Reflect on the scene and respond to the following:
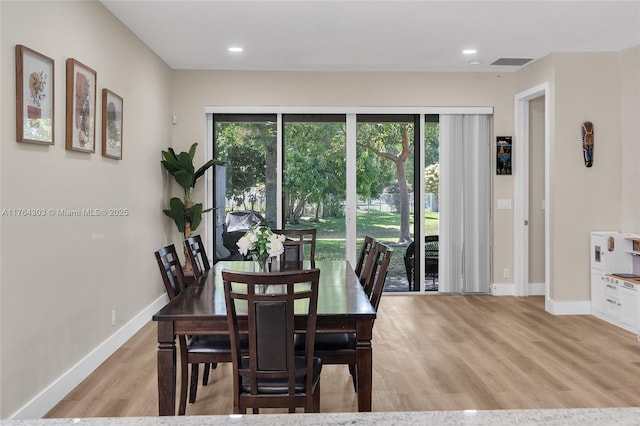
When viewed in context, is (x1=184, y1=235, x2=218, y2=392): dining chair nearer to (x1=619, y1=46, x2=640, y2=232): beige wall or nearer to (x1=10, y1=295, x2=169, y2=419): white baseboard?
(x1=10, y1=295, x2=169, y2=419): white baseboard

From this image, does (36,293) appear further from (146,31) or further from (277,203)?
(277,203)

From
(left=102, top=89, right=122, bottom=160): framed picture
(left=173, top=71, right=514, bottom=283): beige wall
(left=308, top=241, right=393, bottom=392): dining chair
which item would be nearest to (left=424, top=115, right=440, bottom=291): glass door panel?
(left=173, top=71, right=514, bottom=283): beige wall

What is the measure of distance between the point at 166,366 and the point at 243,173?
4051 mm

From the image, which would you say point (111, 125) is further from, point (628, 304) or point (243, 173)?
point (628, 304)

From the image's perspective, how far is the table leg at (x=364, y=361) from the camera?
233 cm

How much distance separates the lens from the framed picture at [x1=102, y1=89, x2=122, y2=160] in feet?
12.4

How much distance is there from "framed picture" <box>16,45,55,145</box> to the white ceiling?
1.16 m

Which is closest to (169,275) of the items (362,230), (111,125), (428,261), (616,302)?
→ (111,125)

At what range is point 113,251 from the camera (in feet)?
13.0

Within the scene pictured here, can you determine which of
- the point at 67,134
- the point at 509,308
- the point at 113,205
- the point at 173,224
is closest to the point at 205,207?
the point at 173,224

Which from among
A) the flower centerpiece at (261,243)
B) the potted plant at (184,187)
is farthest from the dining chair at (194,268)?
the potted plant at (184,187)

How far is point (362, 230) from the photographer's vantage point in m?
6.21

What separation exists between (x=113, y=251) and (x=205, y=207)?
2126 millimetres

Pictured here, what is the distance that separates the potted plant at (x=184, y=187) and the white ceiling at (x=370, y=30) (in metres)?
1.10
